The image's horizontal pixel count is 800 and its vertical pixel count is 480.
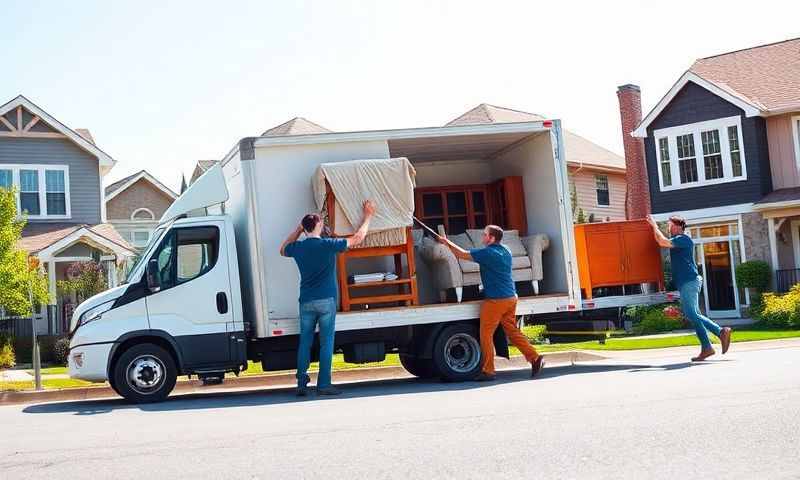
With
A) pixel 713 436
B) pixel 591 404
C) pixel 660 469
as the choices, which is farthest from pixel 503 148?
pixel 660 469

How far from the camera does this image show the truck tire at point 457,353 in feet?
41.3

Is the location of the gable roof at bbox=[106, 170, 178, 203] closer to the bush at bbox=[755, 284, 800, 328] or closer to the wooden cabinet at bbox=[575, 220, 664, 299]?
the bush at bbox=[755, 284, 800, 328]

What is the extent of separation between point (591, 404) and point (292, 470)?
345 cm

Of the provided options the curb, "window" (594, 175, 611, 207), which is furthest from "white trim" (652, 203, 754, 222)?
the curb

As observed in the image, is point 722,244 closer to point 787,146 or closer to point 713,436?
point 787,146

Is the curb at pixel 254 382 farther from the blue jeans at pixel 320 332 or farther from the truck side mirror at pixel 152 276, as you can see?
the blue jeans at pixel 320 332

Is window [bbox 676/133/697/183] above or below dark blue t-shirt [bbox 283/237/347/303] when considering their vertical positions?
above

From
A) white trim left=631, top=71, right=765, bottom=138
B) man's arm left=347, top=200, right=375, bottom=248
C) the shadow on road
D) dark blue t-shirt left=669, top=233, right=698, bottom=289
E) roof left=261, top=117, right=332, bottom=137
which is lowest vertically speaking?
the shadow on road

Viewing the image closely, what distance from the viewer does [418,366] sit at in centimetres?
1373

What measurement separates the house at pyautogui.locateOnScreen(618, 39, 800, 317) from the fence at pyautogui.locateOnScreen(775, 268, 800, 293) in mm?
27

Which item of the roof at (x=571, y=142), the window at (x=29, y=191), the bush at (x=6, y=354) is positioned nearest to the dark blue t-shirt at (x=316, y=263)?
the bush at (x=6, y=354)

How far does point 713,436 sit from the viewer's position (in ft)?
22.7

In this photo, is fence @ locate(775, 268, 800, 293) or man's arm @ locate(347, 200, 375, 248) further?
fence @ locate(775, 268, 800, 293)

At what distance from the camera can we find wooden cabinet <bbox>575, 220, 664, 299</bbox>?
44.3ft
